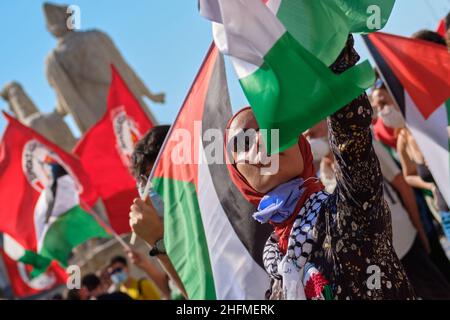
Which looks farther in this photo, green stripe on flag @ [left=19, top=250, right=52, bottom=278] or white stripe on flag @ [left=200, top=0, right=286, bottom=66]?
green stripe on flag @ [left=19, top=250, right=52, bottom=278]

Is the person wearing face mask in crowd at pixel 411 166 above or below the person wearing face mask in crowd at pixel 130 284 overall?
above

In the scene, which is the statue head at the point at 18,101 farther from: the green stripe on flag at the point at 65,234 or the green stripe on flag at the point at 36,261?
the green stripe on flag at the point at 65,234

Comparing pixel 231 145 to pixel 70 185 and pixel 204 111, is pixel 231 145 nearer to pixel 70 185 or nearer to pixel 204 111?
pixel 204 111

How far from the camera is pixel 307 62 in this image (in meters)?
2.33

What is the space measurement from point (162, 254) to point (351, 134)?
1.71 meters

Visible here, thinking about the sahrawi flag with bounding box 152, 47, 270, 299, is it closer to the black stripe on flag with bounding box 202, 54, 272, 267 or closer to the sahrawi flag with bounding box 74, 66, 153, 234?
the black stripe on flag with bounding box 202, 54, 272, 267

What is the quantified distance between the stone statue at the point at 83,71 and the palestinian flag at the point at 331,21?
1120cm

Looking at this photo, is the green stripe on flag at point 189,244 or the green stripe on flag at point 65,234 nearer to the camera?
the green stripe on flag at point 189,244

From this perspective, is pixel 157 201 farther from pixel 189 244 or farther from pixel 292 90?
pixel 292 90

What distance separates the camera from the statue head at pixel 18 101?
1827 cm

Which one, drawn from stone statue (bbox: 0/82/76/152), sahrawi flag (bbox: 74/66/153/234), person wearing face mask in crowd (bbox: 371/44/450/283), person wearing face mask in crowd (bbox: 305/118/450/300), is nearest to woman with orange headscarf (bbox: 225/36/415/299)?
person wearing face mask in crowd (bbox: 305/118/450/300)

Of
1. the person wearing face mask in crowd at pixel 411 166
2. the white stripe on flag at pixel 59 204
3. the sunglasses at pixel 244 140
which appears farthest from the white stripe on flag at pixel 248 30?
the white stripe on flag at pixel 59 204

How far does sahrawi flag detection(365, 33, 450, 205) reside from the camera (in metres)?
4.23
